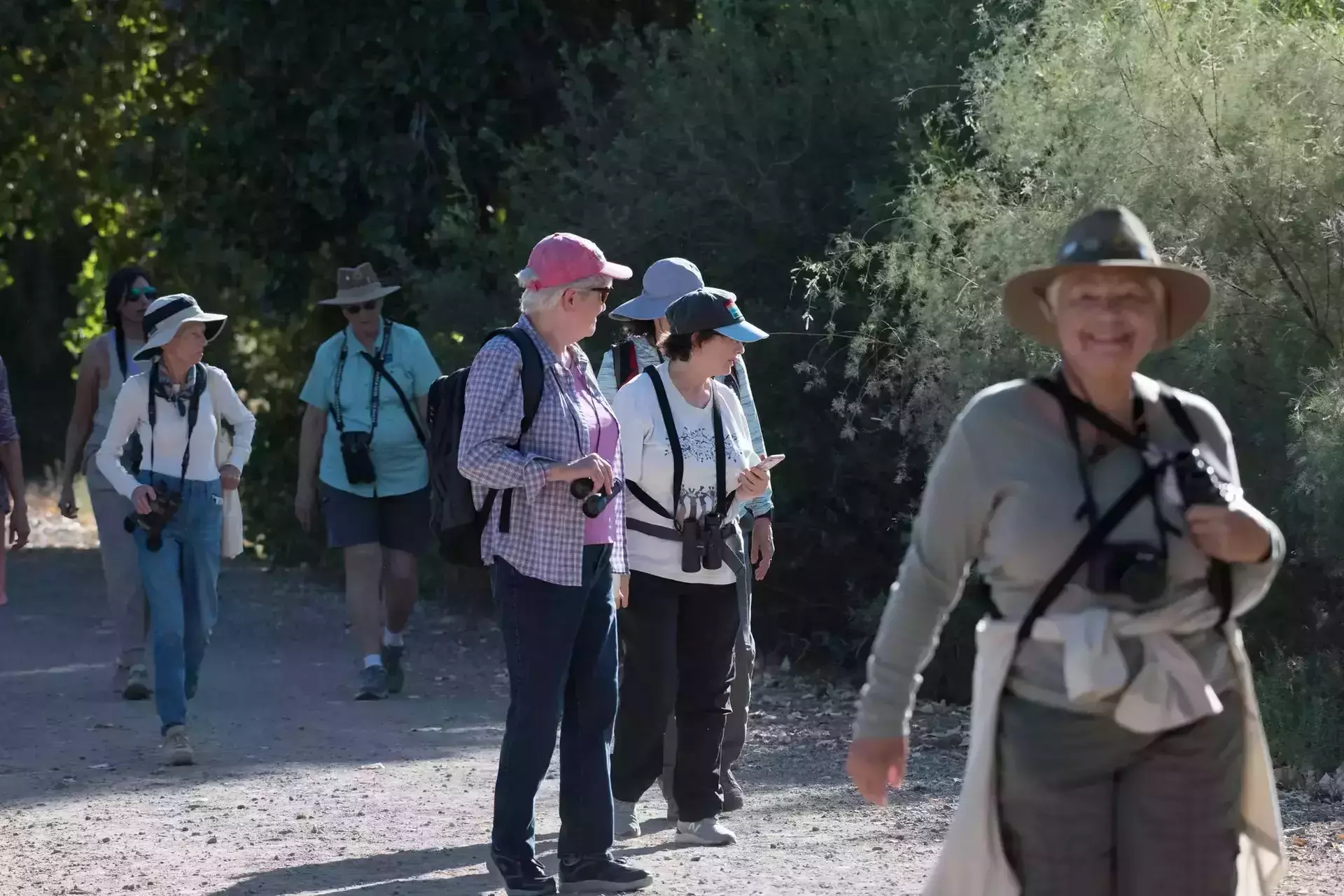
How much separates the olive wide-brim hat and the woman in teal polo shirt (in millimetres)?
6789

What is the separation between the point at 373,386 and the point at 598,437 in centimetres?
465

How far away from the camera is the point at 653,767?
23.4ft

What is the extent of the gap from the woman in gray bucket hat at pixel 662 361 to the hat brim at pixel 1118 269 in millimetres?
3317

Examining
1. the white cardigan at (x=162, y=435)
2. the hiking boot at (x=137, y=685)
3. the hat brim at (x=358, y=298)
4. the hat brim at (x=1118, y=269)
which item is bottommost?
the hiking boot at (x=137, y=685)

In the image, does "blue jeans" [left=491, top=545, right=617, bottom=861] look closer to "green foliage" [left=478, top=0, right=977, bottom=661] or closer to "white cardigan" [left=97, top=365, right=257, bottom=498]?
"white cardigan" [left=97, top=365, right=257, bottom=498]

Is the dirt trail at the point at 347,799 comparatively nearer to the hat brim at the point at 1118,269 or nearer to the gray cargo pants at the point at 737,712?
the gray cargo pants at the point at 737,712

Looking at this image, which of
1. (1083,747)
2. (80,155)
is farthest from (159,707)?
(80,155)

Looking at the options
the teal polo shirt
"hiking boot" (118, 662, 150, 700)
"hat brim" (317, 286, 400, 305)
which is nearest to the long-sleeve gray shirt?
the teal polo shirt

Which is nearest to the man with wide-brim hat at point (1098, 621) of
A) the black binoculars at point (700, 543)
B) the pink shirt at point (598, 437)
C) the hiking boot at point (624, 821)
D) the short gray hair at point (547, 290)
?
the pink shirt at point (598, 437)

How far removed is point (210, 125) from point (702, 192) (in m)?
5.77

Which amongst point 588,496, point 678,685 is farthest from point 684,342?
point 678,685

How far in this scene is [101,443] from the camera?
10664 mm

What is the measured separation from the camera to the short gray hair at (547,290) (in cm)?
614

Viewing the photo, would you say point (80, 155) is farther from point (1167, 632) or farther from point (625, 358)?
point (1167, 632)
